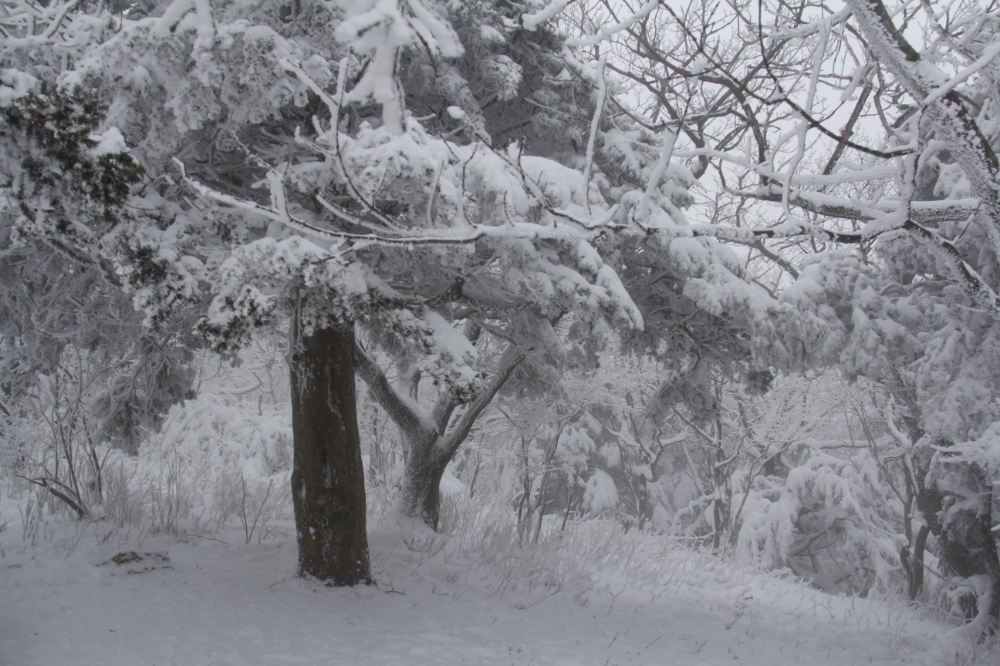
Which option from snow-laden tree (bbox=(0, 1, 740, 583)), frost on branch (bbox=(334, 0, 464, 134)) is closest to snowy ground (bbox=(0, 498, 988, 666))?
snow-laden tree (bbox=(0, 1, 740, 583))

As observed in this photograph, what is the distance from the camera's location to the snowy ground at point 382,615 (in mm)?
3822

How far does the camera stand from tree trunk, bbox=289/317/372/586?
194 inches

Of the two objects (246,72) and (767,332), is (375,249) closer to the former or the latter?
(246,72)

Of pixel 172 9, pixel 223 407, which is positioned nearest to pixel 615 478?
pixel 223 407

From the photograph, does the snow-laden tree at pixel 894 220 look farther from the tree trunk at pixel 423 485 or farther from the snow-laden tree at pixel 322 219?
the tree trunk at pixel 423 485

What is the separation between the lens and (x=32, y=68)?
4.20 metres

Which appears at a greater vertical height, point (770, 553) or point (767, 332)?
point (767, 332)

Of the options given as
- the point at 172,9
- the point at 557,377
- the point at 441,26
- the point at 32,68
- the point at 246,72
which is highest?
the point at 32,68

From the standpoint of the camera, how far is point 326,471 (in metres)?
5.00

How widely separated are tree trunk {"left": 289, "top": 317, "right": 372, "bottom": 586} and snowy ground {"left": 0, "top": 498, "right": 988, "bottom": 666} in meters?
0.21

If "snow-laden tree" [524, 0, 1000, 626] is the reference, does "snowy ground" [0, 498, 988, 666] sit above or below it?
below

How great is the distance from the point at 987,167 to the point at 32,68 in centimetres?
570

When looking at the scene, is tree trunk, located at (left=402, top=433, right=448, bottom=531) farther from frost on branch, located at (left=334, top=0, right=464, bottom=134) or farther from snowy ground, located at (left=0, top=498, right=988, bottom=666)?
frost on branch, located at (left=334, top=0, right=464, bottom=134)


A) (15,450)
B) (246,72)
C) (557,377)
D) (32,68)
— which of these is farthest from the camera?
(557,377)
